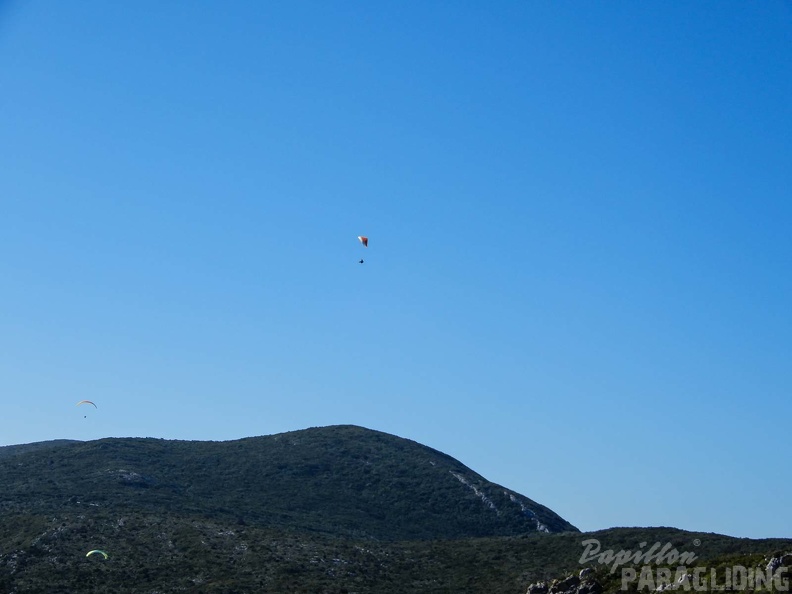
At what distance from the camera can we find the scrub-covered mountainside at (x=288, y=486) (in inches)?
2714

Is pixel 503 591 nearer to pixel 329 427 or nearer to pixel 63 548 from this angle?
pixel 63 548

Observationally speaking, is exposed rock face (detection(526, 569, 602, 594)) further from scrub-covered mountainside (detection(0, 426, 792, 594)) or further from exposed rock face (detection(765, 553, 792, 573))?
exposed rock face (detection(765, 553, 792, 573))

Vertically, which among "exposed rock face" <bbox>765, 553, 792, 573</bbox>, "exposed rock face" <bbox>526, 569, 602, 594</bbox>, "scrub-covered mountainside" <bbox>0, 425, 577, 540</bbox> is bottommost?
"exposed rock face" <bbox>526, 569, 602, 594</bbox>

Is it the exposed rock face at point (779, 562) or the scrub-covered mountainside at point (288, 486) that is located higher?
the scrub-covered mountainside at point (288, 486)

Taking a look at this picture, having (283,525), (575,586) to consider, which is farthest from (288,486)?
(575,586)

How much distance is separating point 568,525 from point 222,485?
32827 millimetres

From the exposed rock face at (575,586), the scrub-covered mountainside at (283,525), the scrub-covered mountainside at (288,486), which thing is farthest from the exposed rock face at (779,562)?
the scrub-covered mountainside at (288,486)

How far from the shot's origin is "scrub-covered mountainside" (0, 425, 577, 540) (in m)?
68.9

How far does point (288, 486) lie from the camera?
263 feet

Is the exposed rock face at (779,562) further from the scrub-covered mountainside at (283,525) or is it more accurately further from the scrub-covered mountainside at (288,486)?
the scrub-covered mountainside at (288,486)

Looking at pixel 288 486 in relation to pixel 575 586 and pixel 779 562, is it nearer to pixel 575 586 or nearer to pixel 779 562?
pixel 575 586

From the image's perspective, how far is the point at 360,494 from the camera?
265 ft

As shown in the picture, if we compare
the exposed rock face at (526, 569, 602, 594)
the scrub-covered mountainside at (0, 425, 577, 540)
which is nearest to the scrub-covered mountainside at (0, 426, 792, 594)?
the scrub-covered mountainside at (0, 425, 577, 540)

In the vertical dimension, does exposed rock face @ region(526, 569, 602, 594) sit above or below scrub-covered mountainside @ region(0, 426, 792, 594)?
below
